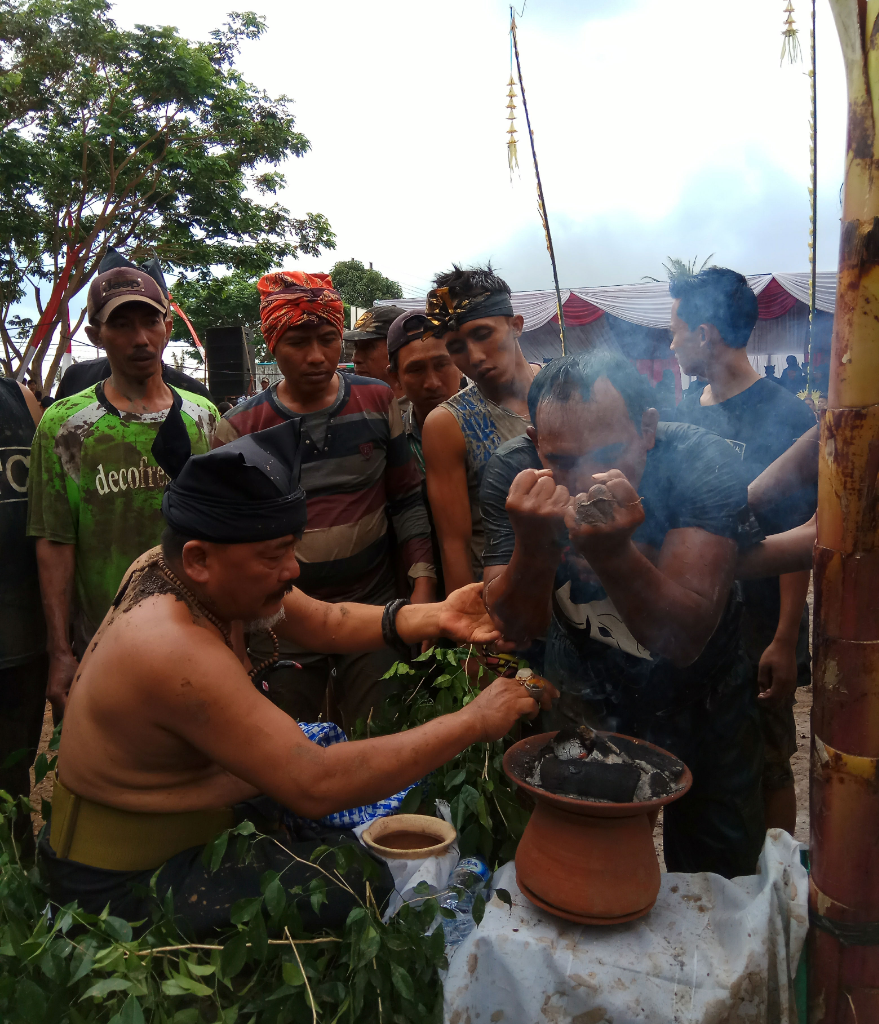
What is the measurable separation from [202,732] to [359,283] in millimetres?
47904

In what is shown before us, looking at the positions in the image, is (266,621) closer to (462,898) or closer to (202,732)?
(202,732)

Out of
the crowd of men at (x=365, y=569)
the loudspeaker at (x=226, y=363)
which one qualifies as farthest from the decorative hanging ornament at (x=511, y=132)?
the loudspeaker at (x=226, y=363)

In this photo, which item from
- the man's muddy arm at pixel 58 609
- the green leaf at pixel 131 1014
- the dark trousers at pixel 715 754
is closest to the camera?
the green leaf at pixel 131 1014

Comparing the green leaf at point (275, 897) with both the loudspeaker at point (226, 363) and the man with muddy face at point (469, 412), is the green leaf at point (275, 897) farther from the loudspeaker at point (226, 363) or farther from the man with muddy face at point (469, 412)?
the loudspeaker at point (226, 363)

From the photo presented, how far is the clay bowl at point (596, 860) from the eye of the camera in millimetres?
1984

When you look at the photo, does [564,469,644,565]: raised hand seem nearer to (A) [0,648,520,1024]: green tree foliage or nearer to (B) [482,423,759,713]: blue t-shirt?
(B) [482,423,759,713]: blue t-shirt

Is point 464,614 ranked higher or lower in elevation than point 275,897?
higher

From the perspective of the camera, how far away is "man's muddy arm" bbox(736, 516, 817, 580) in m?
2.65

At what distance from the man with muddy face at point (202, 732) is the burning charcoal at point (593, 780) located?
208 mm

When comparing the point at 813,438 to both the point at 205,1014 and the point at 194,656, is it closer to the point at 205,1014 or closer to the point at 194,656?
the point at 194,656

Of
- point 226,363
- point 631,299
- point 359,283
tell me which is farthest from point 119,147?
point 359,283

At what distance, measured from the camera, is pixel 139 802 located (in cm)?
214

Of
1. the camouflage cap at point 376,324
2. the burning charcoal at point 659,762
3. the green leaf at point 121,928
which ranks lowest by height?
the green leaf at point 121,928

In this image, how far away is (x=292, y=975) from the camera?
185 cm
